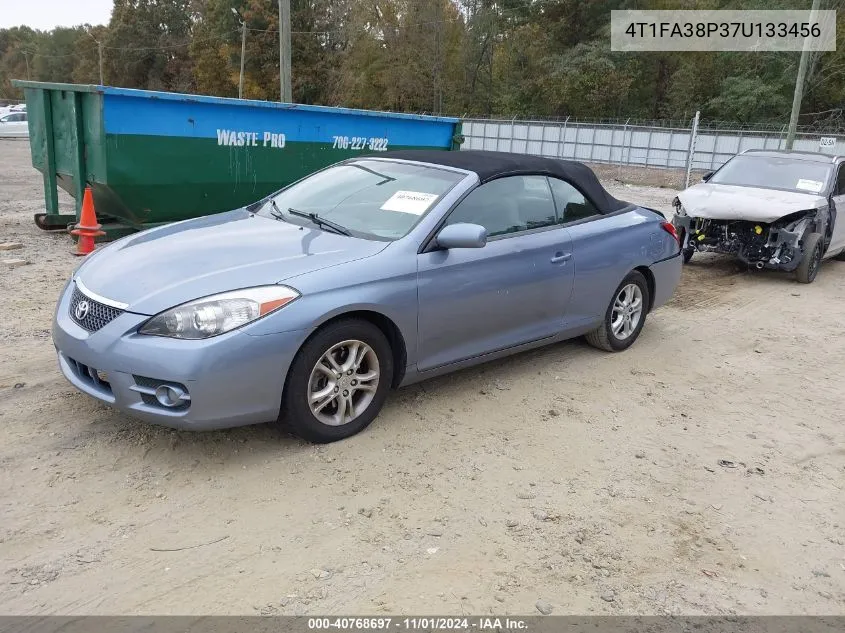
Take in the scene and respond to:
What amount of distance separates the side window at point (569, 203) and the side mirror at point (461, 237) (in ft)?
4.03

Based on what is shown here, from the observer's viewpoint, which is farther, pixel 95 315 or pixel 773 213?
pixel 773 213

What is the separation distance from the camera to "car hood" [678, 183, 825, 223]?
28.7ft

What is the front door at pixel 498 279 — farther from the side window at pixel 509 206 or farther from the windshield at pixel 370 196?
the windshield at pixel 370 196

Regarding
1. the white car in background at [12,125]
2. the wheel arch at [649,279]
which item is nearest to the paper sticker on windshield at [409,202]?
the wheel arch at [649,279]

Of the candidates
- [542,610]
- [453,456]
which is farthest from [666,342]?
[542,610]

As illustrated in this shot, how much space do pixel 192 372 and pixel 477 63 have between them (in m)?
58.9

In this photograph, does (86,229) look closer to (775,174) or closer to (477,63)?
(775,174)

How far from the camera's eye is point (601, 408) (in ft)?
Result: 15.7

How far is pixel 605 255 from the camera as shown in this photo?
213 inches

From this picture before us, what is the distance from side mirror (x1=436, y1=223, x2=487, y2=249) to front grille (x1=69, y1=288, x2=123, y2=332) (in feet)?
5.86

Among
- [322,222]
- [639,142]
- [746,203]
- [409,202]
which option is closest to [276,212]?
[322,222]

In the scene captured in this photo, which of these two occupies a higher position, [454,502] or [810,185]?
[810,185]

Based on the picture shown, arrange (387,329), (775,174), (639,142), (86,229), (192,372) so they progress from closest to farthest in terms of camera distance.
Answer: (192,372)
(387,329)
(86,229)
(775,174)
(639,142)

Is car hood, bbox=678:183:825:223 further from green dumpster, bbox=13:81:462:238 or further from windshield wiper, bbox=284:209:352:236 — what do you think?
windshield wiper, bbox=284:209:352:236
